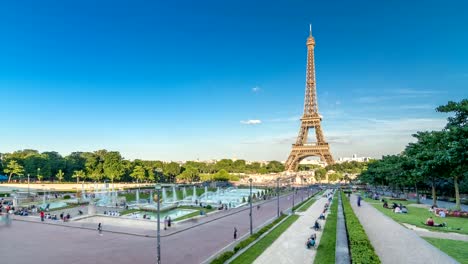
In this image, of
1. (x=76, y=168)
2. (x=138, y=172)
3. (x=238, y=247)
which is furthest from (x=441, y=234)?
(x=76, y=168)

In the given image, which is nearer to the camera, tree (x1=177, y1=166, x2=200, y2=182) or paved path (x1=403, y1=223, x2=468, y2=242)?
paved path (x1=403, y1=223, x2=468, y2=242)

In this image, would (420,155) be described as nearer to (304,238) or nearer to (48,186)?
(304,238)

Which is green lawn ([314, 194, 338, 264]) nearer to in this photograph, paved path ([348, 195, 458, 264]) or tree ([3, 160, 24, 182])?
paved path ([348, 195, 458, 264])

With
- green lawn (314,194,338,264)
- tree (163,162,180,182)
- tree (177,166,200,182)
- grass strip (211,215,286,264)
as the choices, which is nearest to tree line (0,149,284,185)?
tree (163,162,180,182)

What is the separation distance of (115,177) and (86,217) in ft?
197

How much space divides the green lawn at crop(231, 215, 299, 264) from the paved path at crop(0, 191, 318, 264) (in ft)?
7.70

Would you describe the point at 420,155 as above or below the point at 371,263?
above

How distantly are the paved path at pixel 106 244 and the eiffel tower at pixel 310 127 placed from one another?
79139mm

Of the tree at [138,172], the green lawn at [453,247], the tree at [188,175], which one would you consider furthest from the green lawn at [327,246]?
the tree at [188,175]

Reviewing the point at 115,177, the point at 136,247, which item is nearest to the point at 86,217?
the point at 136,247

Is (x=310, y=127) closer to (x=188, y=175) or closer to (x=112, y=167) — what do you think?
(x=188, y=175)

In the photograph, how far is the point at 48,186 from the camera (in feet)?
258

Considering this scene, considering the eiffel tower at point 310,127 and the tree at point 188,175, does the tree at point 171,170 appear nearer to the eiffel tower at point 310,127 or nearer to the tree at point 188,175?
the tree at point 188,175

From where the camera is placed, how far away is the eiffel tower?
351 ft
